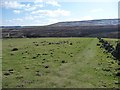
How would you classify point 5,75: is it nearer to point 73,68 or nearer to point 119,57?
point 73,68

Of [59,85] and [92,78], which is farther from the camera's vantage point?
[92,78]

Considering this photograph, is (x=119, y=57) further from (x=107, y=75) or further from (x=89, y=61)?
(x=107, y=75)

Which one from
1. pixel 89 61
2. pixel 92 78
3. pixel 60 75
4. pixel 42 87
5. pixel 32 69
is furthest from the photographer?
pixel 89 61

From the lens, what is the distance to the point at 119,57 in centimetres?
4888

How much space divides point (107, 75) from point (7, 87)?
1289cm

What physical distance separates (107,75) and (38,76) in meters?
8.93

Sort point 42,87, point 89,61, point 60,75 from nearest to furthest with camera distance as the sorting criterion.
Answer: point 42,87 → point 60,75 → point 89,61

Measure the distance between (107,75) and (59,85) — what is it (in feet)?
25.3

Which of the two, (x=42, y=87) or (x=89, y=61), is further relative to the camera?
(x=89, y=61)

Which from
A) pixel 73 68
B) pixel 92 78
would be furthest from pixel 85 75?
pixel 73 68

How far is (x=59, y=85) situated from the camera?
99.9 feet

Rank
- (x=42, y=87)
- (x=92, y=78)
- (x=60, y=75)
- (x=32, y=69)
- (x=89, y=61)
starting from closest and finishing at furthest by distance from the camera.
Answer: (x=42, y=87) < (x=92, y=78) < (x=60, y=75) < (x=32, y=69) < (x=89, y=61)

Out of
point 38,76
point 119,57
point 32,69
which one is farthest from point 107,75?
point 119,57

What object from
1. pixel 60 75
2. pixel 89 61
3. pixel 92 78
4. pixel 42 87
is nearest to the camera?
pixel 42 87
